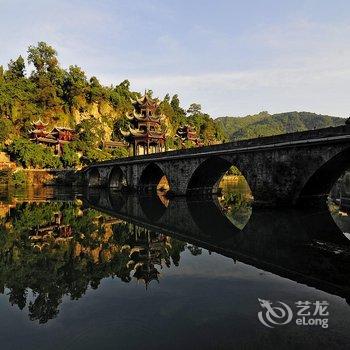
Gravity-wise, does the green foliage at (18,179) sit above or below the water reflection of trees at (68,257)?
above

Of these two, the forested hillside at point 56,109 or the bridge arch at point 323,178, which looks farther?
the forested hillside at point 56,109

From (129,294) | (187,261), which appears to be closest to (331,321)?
(129,294)

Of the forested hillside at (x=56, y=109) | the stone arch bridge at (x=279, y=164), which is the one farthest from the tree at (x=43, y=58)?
the stone arch bridge at (x=279, y=164)

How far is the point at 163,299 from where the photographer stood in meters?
7.76

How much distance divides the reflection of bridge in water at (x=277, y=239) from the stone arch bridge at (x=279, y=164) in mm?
1849

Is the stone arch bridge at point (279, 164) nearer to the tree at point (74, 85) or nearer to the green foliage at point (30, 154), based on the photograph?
the green foliage at point (30, 154)

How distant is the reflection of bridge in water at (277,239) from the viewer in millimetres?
9008

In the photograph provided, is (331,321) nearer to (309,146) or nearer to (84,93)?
(309,146)

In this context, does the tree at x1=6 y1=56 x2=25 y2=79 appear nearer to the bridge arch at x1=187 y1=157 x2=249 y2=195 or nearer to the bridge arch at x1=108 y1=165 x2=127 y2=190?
the bridge arch at x1=108 y1=165 x2=127 y2=190

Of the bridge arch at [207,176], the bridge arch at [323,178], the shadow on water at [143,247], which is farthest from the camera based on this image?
the bridge arch at [207,176]

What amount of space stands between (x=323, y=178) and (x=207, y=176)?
12473 millimetres

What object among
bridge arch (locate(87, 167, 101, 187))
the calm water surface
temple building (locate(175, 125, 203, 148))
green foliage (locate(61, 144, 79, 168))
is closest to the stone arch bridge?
the calm water surface

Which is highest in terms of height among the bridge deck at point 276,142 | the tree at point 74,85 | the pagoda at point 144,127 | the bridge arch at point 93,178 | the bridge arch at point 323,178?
the tree at point 74,85

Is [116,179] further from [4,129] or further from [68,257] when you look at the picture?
[68,257]
